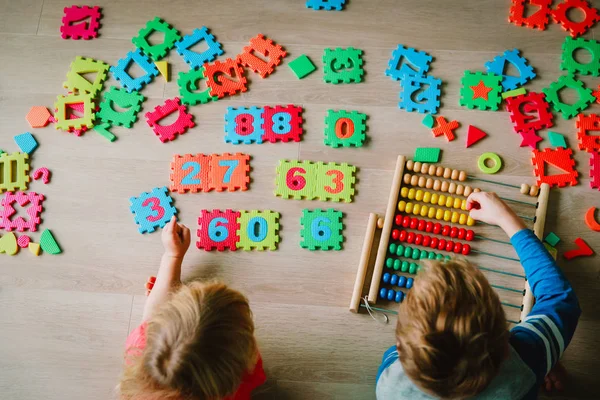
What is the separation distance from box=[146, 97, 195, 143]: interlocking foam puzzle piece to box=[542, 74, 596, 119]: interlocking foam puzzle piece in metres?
0.92

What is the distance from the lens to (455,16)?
4.30 ft

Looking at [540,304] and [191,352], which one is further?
[540,304]

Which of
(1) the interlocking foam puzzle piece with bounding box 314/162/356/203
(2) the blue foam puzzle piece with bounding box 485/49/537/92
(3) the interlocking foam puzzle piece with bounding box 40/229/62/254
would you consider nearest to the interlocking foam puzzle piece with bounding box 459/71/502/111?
(2) the blue foam puzzle piece with bounding box 485/49/537/92

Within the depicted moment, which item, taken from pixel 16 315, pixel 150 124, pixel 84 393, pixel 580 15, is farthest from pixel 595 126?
pixel 16 315

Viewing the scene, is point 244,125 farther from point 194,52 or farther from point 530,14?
point 530,14

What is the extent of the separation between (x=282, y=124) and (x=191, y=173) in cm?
26

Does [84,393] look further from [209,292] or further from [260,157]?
[260,157]

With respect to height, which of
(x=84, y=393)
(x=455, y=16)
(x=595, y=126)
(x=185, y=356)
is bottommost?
(x=84, y=393)

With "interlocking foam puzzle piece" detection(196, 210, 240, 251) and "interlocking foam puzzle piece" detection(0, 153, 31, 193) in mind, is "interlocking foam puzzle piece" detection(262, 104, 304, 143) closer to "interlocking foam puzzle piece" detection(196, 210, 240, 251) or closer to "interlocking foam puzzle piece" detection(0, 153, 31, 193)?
"interlocking foam puzzle piece" detection(196, 210, 240, 251)

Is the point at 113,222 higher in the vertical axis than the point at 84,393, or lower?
higher

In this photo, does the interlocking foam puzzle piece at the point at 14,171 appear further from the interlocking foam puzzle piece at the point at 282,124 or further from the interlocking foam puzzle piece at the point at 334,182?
the interlocking foam puzzle piece at the point at 334,182

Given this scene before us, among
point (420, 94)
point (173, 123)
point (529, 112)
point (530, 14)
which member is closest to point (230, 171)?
point (173, 123)

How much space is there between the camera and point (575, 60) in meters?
1.27

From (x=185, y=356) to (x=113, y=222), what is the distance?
60 centimetres
